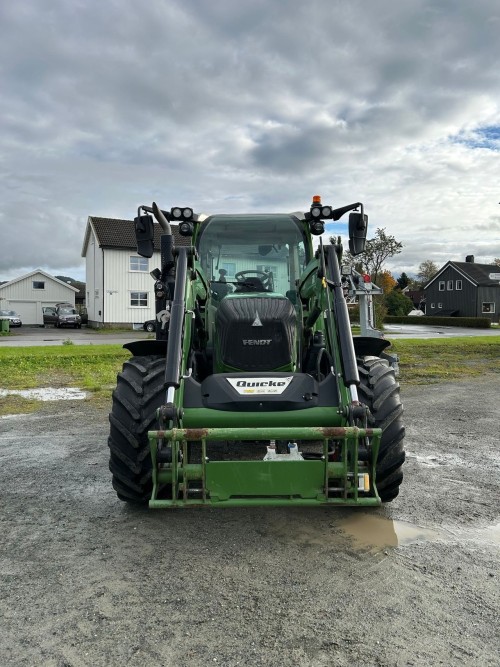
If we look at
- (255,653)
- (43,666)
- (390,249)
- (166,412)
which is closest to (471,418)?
(166,412)

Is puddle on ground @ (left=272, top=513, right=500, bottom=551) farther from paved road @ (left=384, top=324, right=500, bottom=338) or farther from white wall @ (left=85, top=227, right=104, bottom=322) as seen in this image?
white wall @ (left=85, top=227, right=104, bottom=322)

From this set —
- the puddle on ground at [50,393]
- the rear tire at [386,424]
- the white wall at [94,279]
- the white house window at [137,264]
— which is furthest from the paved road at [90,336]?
the rear tire at [386,424]

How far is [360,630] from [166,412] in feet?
5.89

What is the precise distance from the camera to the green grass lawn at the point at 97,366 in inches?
454

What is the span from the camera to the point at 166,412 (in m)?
3.86

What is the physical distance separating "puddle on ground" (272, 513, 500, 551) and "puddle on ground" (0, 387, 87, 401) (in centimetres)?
692

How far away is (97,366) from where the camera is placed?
1446 cm

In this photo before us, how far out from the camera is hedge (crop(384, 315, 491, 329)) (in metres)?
43.7

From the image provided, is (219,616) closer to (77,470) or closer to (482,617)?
(482,617)

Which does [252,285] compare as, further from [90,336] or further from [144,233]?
[90,336]

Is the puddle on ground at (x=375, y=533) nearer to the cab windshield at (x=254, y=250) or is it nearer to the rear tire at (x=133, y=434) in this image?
the rear tire at (x=133, y=434)

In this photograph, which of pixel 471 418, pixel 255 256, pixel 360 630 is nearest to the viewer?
pixel 360 630

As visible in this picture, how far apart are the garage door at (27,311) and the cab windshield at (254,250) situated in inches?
1808

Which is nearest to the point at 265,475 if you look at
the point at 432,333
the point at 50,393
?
the point at 50,393
